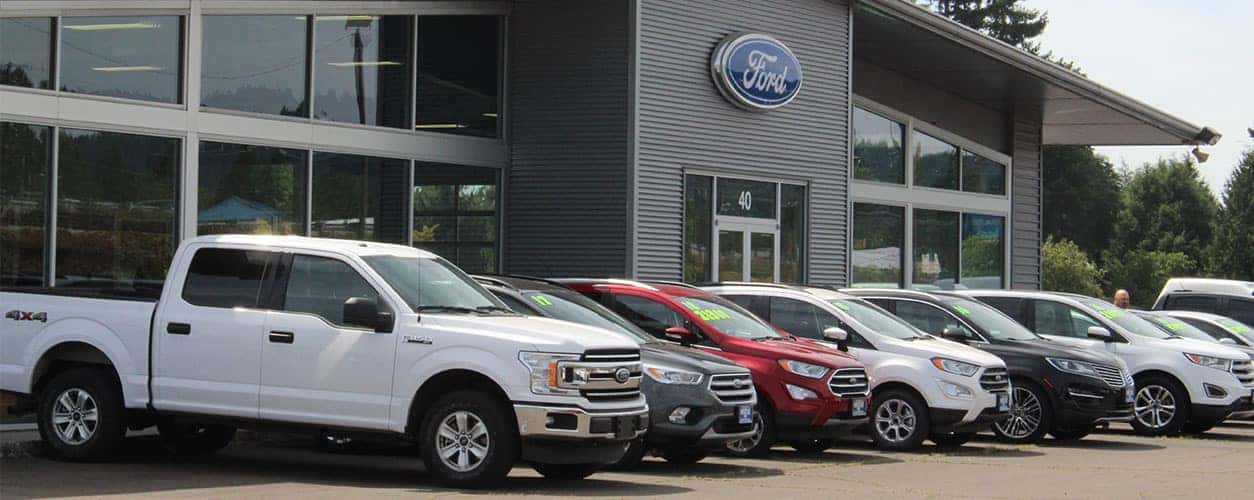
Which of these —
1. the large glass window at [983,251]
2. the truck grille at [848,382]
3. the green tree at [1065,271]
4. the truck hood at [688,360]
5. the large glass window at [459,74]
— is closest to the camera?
the truck hood at [688,360]

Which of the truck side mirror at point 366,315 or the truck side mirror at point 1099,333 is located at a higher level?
the truck side mirror at point 366,315

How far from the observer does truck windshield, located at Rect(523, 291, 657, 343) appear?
1509cm

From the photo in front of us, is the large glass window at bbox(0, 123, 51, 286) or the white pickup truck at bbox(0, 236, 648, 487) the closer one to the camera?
the white pickup truck at bbox(0, 236, 648, 487)

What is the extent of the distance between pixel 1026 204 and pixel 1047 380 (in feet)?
52.4

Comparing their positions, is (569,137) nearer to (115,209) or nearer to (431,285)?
(115,209)

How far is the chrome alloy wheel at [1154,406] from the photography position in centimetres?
2058

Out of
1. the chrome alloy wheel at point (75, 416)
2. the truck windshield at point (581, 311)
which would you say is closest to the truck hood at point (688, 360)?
the truck windshield at point (581, 311)

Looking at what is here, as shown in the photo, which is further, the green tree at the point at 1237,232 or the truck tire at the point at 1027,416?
the green tree at the point at 1237,232

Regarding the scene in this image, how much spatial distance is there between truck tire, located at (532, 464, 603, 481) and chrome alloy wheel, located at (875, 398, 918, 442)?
4.72 meters

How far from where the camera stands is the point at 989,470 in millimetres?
15461

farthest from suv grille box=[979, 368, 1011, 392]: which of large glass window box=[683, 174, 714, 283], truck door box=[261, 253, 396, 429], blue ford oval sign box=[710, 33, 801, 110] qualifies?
blue ford oval sign box=[710, 33, 801, 110]

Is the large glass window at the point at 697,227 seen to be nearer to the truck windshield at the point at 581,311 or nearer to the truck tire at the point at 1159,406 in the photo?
the truck tire at the point at 1159,406

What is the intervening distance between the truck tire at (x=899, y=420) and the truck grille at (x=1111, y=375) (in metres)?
2.71

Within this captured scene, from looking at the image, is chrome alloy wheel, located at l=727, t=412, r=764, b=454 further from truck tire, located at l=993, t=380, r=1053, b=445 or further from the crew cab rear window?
the crew cab rear window
